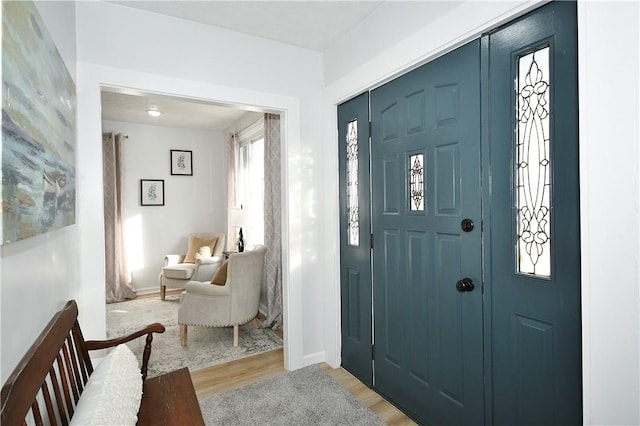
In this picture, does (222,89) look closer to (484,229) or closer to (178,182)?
(484,229)

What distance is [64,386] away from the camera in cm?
121

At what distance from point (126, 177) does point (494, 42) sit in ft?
16.8

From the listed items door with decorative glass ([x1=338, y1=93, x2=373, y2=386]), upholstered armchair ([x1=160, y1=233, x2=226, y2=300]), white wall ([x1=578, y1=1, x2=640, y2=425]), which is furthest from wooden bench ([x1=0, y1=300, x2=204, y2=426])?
upholstered armchair ([x1=160, y1=233, x2=226, y2=300])

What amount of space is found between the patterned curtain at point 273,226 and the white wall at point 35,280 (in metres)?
2.05

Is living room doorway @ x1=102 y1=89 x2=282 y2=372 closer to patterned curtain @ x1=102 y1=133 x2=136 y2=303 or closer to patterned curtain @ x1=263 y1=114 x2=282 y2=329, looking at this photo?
patterned curtain @ x1=102 y1=133 x2=136 y2=303

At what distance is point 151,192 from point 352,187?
12.8 ft

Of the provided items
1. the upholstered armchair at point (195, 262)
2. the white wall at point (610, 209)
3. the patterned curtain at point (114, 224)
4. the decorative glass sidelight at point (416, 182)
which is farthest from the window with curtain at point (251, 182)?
the white wall at point (610, 209)

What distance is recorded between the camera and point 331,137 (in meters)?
2.77

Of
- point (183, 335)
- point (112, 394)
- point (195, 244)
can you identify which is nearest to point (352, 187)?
point (112, 394)

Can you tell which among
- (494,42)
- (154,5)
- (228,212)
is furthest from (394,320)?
(228,212)

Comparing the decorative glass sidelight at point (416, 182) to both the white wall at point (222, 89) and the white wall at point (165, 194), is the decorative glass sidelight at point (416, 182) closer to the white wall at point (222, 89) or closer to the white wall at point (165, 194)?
the white wall at point (222, 89)

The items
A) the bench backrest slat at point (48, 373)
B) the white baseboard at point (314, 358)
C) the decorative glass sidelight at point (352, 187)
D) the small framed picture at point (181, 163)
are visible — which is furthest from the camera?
the small framed picture at point (181, 163)

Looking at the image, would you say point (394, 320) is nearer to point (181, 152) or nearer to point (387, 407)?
Answer: point (387, 407)

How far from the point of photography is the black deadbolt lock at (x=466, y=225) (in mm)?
1734
